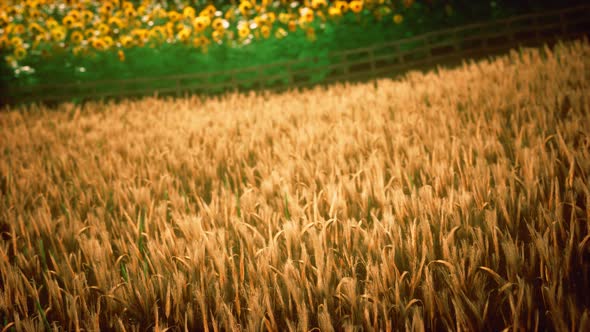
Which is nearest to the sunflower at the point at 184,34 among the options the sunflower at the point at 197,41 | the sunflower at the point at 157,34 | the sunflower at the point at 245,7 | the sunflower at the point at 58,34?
the sunflower at the point at 197,41

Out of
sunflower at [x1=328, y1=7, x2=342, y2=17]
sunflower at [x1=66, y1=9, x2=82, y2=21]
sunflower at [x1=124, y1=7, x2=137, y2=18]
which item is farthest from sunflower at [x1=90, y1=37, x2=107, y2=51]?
sunflower at [x1=328, y1=7, x2=342, y2=17]

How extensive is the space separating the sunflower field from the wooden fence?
0.67ft

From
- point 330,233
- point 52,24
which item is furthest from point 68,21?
point 330,233

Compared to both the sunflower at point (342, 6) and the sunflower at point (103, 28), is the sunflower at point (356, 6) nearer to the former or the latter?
the sunflower at point (342, 6)

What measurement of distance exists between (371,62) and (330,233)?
5.84 metres

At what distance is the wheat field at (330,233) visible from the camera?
977mm

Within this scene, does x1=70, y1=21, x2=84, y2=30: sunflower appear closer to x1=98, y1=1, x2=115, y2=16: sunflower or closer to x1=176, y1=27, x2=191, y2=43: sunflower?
x1=98, y1=1, x2=115, y2=16: sunflower

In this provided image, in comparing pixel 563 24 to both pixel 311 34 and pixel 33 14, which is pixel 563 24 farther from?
pixel 33 14

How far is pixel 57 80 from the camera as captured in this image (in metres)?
6.84

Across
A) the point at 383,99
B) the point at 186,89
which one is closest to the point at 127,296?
the point at 383,99

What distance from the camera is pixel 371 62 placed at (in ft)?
22.0

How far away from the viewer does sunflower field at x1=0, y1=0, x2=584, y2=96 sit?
22.3 ft

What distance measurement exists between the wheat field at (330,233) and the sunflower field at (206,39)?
4.02 metres

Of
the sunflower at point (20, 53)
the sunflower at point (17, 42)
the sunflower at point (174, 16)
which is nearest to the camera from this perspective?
the sunflower at point (17, 42)
